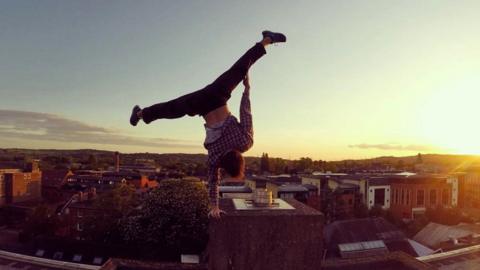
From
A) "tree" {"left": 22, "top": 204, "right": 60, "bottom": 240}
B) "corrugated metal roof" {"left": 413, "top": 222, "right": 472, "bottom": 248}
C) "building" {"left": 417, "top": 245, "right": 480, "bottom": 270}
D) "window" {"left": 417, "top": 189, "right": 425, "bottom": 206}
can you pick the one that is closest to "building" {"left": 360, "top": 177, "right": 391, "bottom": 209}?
"window" {"left": 417, "top": 189, "right": 425, "bottom": 206}

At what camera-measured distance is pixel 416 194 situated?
3906 cm

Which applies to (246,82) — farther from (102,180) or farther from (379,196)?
(102,180)

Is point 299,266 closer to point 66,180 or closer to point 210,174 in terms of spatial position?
point 210,174

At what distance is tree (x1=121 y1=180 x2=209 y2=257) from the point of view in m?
18.4

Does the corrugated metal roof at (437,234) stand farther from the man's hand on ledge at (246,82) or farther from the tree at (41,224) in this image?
the tree at (41,224)

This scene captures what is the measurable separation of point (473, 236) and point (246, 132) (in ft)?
77.9

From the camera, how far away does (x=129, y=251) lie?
65.6 ft

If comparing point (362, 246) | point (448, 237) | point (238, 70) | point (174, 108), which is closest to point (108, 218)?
point (362, 246)

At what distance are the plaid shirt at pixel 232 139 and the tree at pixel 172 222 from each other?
527 inches

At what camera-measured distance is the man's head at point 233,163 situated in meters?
5.48

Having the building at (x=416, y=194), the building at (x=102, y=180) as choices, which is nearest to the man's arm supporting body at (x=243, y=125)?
the building at (x=102, y=180)

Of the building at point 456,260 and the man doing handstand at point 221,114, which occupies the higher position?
the man doing handstand at point 221,114

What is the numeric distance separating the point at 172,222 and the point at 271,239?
13.5 meters

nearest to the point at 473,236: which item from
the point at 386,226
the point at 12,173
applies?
the point at 386,226
